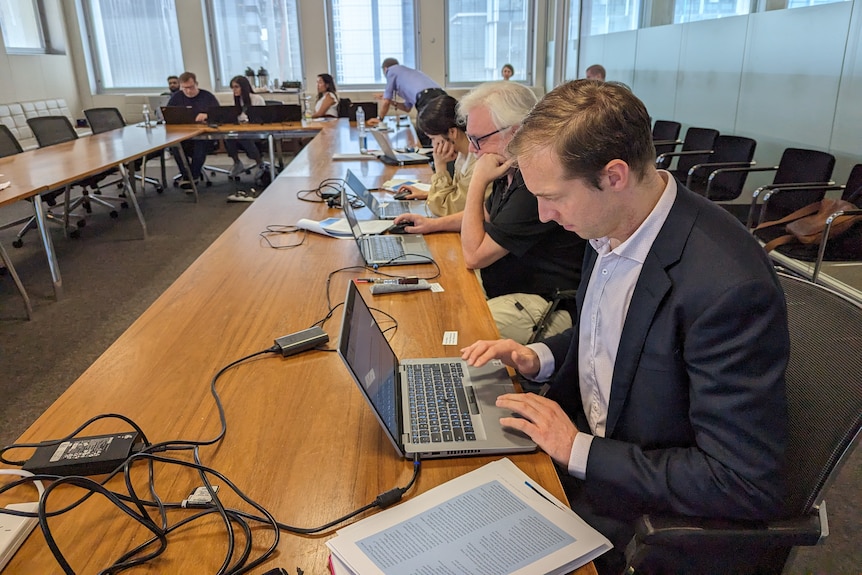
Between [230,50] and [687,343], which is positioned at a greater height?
[230,50]

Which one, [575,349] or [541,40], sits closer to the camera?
[575,349]

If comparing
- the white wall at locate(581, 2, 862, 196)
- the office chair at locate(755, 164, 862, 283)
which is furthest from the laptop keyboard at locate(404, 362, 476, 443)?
the white wall at locate(581, 2, 862, 196)

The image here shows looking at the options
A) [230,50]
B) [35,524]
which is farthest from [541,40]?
[35,524]

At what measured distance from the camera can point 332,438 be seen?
3.55ft

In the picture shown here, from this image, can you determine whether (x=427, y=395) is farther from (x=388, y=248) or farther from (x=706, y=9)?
(x=706, y=9)

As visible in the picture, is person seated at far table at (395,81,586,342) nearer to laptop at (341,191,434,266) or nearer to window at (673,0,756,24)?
laptop at (341,191,434,266)

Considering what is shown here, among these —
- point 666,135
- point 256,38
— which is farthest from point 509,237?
point 256,38

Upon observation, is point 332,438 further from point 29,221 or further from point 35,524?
point 29,221

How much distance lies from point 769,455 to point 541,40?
9877mm

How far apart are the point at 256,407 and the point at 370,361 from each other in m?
0.28

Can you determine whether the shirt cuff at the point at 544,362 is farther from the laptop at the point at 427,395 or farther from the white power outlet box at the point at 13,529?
the white power outlet box at the point at 13,529

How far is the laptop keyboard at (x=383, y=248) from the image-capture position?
206cm

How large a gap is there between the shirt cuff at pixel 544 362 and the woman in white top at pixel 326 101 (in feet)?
21.7

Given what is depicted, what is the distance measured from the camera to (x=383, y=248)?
216 cm
